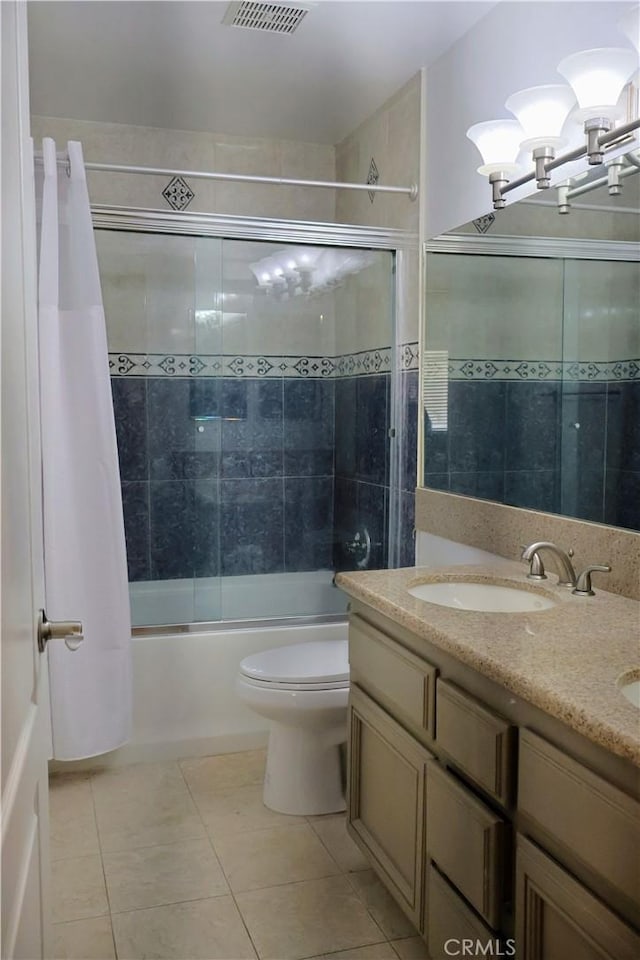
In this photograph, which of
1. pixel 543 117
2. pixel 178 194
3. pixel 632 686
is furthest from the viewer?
pixel 178 194

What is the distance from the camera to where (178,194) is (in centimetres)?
366

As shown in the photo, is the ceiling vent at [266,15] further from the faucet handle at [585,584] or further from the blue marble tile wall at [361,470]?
the faucet handle at [585,584]

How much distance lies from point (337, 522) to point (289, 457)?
1.18 ft

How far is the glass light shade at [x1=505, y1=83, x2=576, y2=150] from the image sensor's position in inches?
79.0

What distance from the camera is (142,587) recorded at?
10.7 feet

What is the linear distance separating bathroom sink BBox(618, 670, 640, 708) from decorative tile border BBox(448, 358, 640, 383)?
0.78 meters

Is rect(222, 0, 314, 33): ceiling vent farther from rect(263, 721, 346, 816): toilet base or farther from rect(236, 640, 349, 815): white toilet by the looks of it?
rect(263, 721, 346, 816): toilet base

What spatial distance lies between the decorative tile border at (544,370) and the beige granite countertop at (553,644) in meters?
0.52

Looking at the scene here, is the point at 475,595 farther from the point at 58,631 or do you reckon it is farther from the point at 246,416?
the point at 246,416

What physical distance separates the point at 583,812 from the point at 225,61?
9.00ft

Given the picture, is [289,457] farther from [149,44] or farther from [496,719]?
[496,719]

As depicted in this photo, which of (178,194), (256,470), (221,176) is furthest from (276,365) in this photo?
(178,194)

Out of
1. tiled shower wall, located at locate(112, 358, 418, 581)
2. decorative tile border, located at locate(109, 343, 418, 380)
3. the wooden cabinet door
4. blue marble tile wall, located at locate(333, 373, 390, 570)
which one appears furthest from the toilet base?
decorative tile border, located at locate(109, 343, 418, 380)

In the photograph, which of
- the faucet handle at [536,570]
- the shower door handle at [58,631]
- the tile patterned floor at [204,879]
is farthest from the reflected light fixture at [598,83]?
the tile patterned floor at [204,879]
